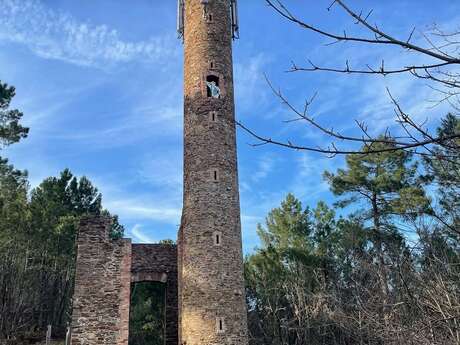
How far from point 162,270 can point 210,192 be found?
12.9 ft

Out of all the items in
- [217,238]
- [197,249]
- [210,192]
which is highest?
[210,192]

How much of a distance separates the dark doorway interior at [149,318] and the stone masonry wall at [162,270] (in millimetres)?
7160

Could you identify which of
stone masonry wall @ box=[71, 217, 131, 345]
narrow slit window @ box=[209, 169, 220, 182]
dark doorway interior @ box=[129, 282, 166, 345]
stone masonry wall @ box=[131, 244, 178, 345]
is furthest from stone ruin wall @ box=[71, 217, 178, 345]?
dark doorway interior @ box=[129, 282, 166, 345]

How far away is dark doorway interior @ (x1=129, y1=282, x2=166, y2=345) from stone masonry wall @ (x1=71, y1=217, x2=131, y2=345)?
40.8ft

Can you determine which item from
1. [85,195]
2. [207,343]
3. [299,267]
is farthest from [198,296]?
[85,195]

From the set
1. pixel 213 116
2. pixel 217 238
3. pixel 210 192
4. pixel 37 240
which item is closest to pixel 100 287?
pixel 217 238

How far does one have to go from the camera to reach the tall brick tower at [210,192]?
1388 cm

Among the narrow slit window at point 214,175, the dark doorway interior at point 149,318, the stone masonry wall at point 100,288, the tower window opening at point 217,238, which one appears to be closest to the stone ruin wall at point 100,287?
the stone masonry wall at point 100,288

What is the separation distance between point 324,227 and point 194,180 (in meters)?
12.7

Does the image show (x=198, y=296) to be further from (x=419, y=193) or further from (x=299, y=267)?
(x=419, y=193)

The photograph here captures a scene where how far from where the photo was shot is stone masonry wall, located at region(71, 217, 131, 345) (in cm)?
1112

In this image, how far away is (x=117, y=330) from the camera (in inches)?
441

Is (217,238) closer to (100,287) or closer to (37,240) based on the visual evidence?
(100,287)

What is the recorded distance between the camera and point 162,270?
55.5 feet
